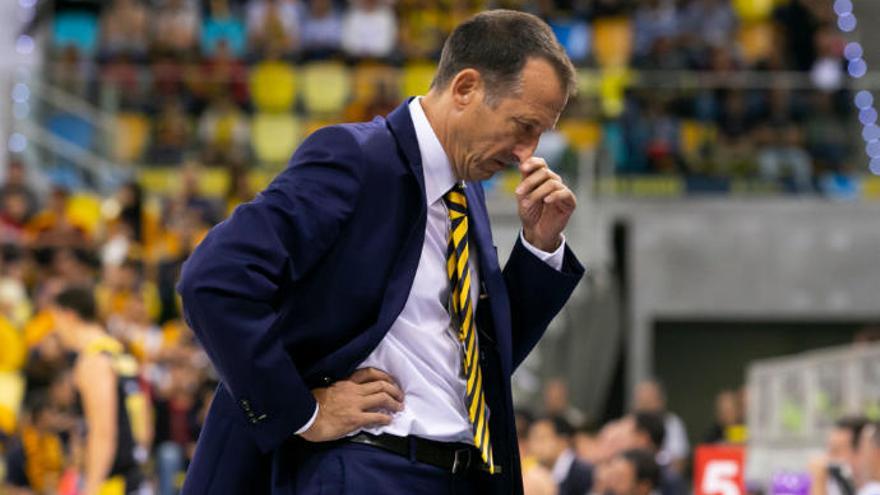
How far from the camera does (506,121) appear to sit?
13.1 feet

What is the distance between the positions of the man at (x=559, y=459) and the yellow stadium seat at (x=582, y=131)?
22.1 ft

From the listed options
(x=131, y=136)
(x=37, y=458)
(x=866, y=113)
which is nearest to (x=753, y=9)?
(x=866, y=113)

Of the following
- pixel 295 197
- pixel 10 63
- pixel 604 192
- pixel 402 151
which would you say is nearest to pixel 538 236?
pixel 402 151

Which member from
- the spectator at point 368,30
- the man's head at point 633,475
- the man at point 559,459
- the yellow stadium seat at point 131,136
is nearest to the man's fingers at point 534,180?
the man's head at point 633,475

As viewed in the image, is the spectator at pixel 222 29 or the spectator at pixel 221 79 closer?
the spectator at pixel 221 79

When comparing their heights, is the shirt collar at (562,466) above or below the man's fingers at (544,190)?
below

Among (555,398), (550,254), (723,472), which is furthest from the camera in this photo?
(555,398)

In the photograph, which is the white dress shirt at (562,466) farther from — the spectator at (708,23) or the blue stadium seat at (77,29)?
the blue stadium seat at (77,29)

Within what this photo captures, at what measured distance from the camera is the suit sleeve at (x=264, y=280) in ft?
12.3

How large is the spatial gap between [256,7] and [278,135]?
7.67 feet

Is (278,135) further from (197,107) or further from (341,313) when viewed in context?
(341,313)

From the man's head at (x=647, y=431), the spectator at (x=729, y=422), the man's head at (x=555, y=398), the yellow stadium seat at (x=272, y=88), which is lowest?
the spectator at (x=729, y=422)

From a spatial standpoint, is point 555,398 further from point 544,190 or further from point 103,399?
point 544,190

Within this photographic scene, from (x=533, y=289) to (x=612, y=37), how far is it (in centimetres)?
1565
